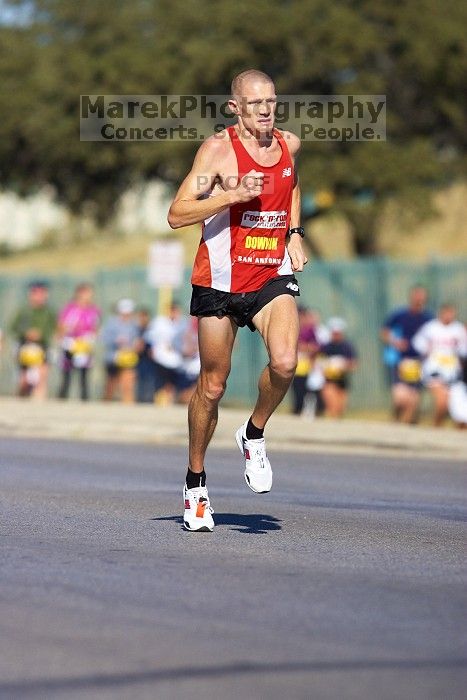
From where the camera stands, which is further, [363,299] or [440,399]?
[363,299]

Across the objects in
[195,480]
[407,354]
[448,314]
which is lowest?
[195,480]

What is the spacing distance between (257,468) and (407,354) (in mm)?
14881

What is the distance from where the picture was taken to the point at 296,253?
361 inches

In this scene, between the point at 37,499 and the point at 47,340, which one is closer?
the point at 37,499

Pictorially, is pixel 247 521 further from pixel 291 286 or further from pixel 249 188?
pixel 249 188

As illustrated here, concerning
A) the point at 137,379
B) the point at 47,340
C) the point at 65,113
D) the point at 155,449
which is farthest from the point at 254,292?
the point at 65,113

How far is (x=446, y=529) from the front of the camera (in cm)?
948

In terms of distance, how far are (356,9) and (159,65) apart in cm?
522

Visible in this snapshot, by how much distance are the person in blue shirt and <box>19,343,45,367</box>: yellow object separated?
222 inches

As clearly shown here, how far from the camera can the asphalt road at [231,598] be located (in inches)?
205

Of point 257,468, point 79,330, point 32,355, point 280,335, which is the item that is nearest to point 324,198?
point 79,330

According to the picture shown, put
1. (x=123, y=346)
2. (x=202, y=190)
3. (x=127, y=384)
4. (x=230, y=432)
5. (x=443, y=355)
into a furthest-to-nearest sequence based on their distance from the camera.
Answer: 1. (x=127, y=384)
2. (x=123, y=346)
3. (x=443, y=355)
4. (x=230, y=432)
5. (x=202, y=190)

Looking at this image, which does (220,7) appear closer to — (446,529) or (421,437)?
(421,437)

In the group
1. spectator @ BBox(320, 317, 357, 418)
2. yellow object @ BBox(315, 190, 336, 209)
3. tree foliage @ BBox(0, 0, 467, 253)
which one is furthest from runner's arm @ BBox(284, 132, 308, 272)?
yellow object @ BBox(315, 190, 336, 209)
